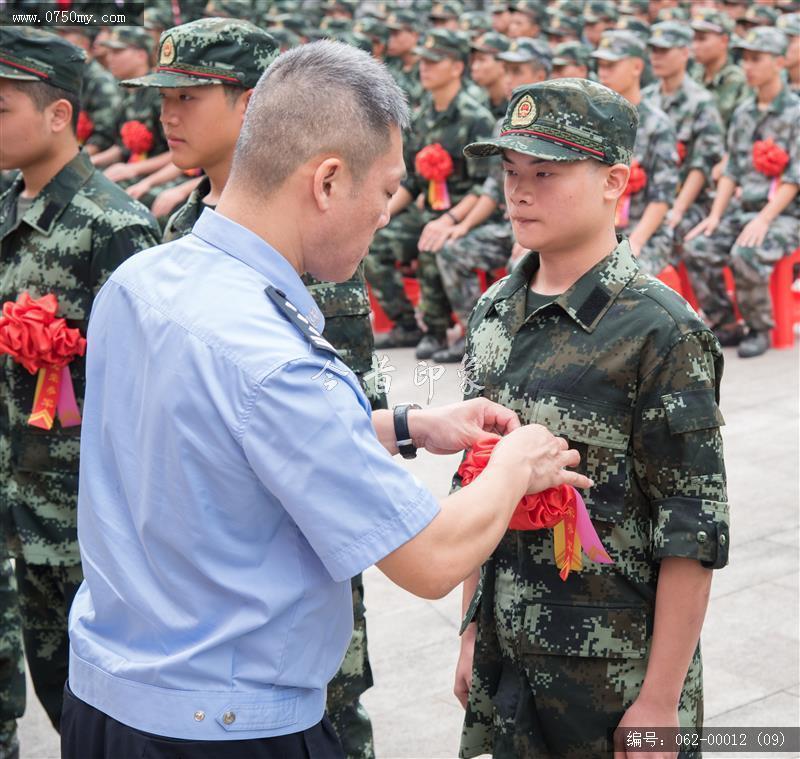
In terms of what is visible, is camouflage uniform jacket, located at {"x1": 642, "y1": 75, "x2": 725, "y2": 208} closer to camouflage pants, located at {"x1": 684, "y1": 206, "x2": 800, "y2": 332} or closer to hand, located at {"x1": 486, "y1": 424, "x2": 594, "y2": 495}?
camouflage pants, located at {"x1": 684, "y1": 206, "x2": 800, "y2": 332}

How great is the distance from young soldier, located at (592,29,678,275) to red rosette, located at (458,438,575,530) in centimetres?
574

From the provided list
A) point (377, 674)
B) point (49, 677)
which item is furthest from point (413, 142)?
point (49, 677)

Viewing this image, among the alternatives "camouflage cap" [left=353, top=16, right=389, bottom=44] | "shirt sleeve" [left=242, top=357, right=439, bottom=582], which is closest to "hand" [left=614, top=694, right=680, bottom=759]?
"shirt sleeve" [left=242, top=357, right=439, bottom=582]

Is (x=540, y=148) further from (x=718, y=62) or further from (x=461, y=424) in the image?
(x=718, y=62)

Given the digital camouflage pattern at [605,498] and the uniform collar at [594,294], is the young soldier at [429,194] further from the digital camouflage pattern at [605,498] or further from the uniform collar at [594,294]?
the digital camouflage pattern at [605,498]

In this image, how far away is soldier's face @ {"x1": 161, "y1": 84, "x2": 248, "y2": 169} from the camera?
3283mm

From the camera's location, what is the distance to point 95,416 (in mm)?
1844

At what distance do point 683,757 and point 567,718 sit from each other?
25 cm

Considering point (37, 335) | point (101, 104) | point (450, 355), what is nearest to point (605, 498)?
point (37, 335)

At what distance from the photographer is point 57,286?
3266mm

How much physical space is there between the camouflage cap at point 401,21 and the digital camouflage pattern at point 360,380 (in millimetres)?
8162

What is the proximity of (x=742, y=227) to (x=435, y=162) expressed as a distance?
7.39ft

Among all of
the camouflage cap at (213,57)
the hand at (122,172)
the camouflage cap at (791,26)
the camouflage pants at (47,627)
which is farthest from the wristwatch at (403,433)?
the hand at (122,172)

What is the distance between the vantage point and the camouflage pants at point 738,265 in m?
7.96
